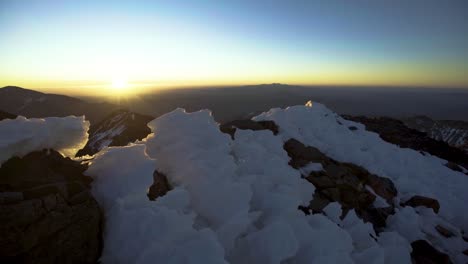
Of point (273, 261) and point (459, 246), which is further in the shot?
point (459, 246)

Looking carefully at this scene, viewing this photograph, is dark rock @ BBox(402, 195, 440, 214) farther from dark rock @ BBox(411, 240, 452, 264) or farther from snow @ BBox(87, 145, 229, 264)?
snow @ BBox(87, 145, 229, 264)

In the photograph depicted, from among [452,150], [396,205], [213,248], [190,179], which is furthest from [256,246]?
[452,150]

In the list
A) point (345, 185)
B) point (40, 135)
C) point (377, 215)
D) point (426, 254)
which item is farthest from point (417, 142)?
point (40, 135)

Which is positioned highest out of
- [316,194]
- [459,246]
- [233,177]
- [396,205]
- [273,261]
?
[233,177]

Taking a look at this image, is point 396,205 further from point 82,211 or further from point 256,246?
point 82,211

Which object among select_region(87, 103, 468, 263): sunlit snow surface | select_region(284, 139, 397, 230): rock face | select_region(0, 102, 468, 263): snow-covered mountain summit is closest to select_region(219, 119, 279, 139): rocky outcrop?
select_region(0, 102, 468, 263): snow-covered mountain summit
